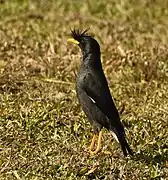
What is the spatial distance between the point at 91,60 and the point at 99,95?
355 millimetres

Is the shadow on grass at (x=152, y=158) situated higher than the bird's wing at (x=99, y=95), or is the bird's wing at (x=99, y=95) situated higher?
the bird's wing at (x=99, y=95)

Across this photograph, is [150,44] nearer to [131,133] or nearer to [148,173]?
[131,133]

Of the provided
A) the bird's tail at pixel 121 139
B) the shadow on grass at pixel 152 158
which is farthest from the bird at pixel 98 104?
the shadow on grass at pixel 152 158

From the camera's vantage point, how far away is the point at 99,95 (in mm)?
6070

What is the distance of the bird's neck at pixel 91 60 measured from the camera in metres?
6.24

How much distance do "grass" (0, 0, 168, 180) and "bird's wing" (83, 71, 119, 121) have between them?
397 mm

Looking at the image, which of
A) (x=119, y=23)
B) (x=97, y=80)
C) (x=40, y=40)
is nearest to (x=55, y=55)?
(x=40, y=40)

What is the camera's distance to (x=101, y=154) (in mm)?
6219

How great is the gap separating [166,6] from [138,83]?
408 cm

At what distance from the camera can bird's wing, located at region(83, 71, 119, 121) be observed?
6.05 meters

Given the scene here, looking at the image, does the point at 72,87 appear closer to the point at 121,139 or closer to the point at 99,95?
the point at 99,95

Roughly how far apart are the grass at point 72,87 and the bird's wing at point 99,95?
1.30 ft

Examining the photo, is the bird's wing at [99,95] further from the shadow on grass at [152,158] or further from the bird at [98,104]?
the shadow on grass at [152,158]

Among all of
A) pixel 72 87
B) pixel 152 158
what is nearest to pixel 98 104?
pixel 152 158
